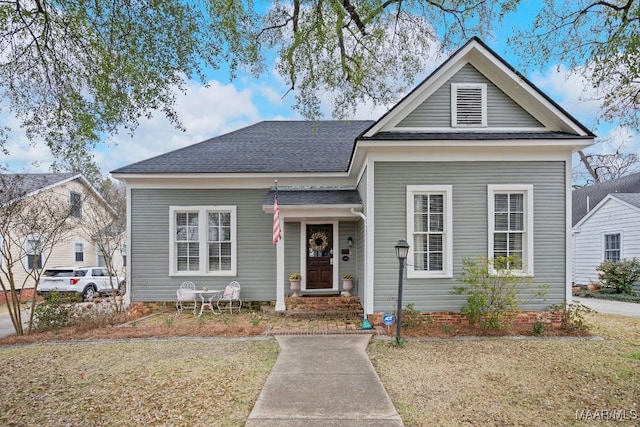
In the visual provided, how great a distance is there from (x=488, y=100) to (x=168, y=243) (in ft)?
30.7

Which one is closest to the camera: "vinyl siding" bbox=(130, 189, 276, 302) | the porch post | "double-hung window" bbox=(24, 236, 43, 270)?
"double-hung window" bbox=(24, 236, 43, 270)

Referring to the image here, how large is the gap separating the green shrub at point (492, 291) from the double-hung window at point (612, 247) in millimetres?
10577

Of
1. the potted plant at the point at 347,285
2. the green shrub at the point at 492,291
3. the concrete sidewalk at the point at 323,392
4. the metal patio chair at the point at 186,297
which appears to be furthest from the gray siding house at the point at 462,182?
the metal patio chair at the point at 186,297

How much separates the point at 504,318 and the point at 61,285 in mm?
16068

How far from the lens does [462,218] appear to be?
26.9 ft

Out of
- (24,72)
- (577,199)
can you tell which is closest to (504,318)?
(24,72)

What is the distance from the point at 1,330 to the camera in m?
9.25

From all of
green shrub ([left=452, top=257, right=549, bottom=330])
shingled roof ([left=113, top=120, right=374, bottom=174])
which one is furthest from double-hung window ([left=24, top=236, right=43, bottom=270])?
green shrub ([left=452, top=257, right=549, bottom=330])

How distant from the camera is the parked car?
1457 centimetres

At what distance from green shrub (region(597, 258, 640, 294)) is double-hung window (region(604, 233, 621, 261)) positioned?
3.17 feet

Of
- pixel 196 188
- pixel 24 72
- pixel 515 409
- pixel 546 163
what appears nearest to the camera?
pixel 515 409

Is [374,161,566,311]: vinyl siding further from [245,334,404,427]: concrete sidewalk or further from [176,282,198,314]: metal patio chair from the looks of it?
[176,282,198,314]: metal patio chair

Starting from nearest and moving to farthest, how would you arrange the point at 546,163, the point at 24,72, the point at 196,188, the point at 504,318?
the point at 24,72, the point at 504,318, the point at 546,163, the point at 196,188

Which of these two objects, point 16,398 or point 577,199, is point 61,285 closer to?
point 16,398
